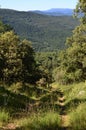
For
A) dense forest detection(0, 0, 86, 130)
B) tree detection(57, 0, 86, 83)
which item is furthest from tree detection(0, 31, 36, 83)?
tree detection(57, 0, 86, 83)

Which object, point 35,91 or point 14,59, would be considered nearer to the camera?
point 35,91

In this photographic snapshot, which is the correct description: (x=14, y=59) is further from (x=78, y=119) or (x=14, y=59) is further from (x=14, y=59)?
(x=78, y=119)

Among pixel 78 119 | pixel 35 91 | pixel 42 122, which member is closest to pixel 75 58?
pixel 35 91

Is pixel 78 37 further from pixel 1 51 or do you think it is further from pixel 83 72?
pixel 1 51

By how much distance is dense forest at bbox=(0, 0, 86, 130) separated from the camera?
10734 mm

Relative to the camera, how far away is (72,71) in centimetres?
6353

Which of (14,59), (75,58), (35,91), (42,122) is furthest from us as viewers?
(75,58)

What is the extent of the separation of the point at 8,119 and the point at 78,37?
147 feet

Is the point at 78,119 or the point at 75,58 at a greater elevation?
the point at 78,119

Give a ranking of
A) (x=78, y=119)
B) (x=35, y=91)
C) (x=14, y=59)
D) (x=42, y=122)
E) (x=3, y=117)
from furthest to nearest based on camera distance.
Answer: (x=14, y=59)
(x=35, y=91)
(x=3, y=117)
(x=78, y=119)
(x=42, y=122)

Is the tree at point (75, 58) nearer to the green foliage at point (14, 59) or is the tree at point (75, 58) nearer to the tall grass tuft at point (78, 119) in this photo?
the green foliage at point (14, 59)

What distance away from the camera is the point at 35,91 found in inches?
950

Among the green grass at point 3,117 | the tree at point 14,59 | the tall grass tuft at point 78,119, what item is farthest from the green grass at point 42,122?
the tree at point 14,59

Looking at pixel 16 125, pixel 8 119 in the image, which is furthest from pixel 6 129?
pixel 8 119
